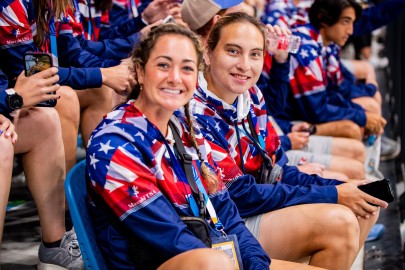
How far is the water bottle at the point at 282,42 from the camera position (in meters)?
3.55

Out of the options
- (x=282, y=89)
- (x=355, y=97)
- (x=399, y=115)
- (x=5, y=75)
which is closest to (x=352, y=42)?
(x=399, y=115)

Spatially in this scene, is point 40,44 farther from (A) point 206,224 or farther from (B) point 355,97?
(B) point 355,97

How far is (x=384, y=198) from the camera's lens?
297 cm

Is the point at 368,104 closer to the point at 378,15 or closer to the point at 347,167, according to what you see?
the point at 378,15

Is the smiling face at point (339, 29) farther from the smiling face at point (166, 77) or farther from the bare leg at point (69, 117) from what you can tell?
the smiling face at point (166, 77)

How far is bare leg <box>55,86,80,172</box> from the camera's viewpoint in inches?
122

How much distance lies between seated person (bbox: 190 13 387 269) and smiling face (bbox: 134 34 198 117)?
1.35 feet

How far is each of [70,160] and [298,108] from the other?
187cm

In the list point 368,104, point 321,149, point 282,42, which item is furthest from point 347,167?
point 368,104

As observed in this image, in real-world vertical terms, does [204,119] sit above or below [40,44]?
below

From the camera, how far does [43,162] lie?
2822 mm

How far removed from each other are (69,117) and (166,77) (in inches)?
32.7

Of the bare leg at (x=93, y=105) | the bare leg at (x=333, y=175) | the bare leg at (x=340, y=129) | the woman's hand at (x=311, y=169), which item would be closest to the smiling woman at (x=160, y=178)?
the bare leg at (x=93, y=105)

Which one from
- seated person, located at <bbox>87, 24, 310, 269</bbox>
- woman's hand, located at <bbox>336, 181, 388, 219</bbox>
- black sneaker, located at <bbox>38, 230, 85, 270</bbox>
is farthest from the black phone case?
black sneaker, located at <bbox>38, 230, 85, 270</bbox>
